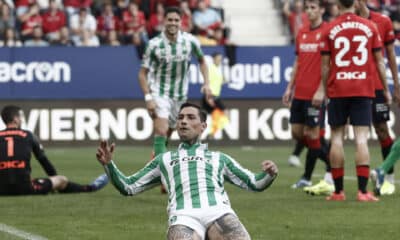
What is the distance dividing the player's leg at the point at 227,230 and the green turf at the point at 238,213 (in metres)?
1.88

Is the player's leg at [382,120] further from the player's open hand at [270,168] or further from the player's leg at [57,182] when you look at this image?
the player's open hand at [270,168]

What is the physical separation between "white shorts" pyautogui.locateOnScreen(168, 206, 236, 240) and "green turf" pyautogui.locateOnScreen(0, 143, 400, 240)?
1885 millimetres

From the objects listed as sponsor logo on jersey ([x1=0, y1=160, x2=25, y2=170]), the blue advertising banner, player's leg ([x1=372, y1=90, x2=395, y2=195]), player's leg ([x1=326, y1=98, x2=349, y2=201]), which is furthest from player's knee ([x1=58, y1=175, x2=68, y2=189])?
the blue advertising banner

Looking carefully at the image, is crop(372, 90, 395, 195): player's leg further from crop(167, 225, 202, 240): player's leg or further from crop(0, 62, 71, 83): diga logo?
crop(0, 62, 71, 83): diga logo

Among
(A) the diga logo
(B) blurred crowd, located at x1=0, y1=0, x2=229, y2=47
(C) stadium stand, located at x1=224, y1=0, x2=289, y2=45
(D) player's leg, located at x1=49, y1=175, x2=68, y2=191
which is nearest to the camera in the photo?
(D) player's leg, located at x1=49, y1=175, x2=68, y2=191

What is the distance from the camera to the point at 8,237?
10.9 meters

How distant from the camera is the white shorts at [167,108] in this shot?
15.8 m

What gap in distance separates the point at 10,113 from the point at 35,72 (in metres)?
11.4

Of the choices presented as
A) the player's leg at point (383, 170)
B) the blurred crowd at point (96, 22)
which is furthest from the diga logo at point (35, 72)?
the player's leg at point (383, 170)

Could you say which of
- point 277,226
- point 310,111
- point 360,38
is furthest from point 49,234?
point 310,111

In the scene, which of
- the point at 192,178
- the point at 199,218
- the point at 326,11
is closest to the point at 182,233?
the point at 199,218

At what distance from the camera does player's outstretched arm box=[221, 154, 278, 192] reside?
8.76 meters

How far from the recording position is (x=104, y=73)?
86.7 ft

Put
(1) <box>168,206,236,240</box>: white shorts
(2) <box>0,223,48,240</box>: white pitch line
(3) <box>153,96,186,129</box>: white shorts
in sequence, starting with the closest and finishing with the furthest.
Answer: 1. (1) <box>168,206,236,240</box>: white shorts
2. (2) <box>0,223,48,240</box>: white pitch line
3. (3) <box>153,96,186,129</box>: white shorts
